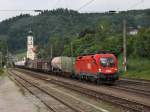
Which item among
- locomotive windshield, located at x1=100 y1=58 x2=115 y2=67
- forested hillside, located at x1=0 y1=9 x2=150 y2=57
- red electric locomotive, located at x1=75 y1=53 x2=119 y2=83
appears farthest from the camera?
forested hillside, located at x1=0 y1=9 x2=150 y2=57

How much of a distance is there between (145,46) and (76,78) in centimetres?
1514

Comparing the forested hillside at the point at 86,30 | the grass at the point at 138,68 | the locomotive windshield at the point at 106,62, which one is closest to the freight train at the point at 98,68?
the locomotive windshield at the point at 106,62

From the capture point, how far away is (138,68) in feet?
202

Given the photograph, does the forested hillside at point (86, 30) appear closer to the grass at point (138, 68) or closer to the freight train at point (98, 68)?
the grass at point (138, 68)

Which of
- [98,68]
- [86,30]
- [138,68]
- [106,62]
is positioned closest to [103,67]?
[98,68]

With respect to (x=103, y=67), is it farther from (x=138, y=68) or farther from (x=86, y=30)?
(x=86, y=30)

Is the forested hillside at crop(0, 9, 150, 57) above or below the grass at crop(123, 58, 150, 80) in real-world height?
above

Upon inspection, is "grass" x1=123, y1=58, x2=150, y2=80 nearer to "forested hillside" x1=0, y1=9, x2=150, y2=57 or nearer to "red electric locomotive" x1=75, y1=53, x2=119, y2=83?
"forested hillside" x1=0, y1=9, x2=150, y2=57

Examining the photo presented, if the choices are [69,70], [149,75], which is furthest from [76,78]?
[149,75]

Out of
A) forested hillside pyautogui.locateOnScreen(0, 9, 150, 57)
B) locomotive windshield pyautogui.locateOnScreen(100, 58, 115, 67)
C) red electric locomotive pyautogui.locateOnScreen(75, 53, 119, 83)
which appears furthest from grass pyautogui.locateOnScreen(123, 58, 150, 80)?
locomotive windshield pyautogui.locateOnScreen(100, 58, 115, 67)

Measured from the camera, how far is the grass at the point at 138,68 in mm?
55219

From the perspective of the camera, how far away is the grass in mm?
55219

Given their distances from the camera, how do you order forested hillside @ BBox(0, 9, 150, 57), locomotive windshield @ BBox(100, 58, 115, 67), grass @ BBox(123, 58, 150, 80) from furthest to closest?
forested hillside @ BBox(0, 9, 150, 57) < grass @ BBox(123, 58, 150, 80) < locomotive windshield @ BBox(100, 58, 115, 67)

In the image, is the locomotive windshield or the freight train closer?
the freight train
